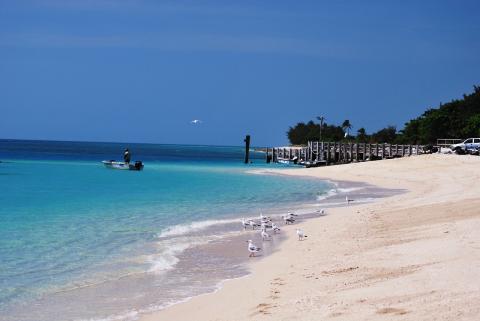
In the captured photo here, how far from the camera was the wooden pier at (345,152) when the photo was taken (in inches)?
2462

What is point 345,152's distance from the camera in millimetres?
71000

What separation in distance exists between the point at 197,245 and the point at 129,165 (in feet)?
154

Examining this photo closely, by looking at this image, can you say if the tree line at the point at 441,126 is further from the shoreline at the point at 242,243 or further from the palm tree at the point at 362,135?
the shoreline at the point at 242,243

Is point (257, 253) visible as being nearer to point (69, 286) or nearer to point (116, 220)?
point (69, 286)

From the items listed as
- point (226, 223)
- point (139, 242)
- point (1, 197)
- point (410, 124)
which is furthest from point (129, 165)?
point (139, 242)

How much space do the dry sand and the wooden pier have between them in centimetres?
4451

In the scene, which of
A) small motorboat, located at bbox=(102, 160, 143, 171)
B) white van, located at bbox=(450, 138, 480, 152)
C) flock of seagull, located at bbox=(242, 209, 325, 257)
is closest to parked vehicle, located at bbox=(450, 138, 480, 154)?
white van, located at bbox=(450, 138, 480, 152)

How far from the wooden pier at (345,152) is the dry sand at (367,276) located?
44.5 metres

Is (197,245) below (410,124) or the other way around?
below

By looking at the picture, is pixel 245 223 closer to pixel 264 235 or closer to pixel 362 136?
pixel 264 235

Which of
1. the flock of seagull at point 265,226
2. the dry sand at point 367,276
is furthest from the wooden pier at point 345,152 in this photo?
the dry sand at point 367,276

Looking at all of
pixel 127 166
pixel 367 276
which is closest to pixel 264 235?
pixel 367 276

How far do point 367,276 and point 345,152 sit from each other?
61.8 metres

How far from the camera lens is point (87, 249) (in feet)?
51.6
